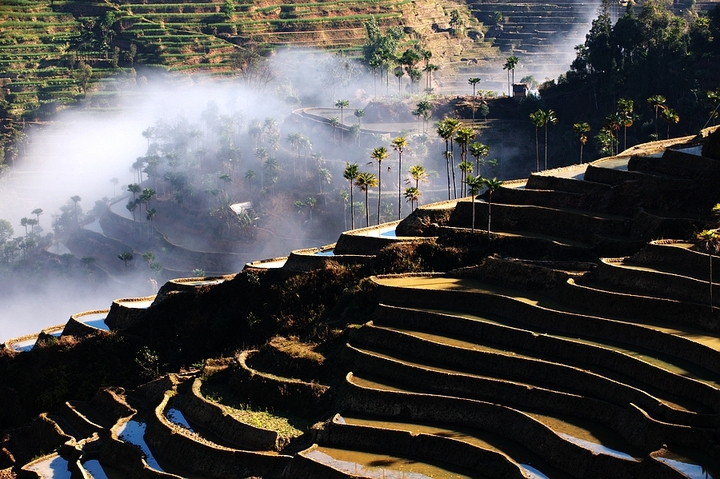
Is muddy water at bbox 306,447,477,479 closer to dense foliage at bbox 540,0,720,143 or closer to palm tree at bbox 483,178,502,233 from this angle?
palm tree at bbox 483,178,502,233

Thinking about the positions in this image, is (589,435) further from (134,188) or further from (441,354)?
(134,188)

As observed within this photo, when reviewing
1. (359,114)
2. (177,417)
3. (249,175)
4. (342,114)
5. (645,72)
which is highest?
(645,72)

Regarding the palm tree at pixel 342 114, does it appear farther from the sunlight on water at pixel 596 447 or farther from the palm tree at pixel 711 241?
the sunlight on water at pixel 596 447

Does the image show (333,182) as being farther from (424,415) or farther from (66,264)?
(424,415)

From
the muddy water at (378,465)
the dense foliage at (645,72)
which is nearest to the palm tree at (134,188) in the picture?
the dense foliage at (645,72)

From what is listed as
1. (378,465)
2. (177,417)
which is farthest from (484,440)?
(177,417)

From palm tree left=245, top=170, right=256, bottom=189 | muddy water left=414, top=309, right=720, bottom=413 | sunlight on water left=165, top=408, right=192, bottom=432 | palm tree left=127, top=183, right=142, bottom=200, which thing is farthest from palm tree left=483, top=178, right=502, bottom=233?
palm tree left=127, top=183, right=142, bottom=200

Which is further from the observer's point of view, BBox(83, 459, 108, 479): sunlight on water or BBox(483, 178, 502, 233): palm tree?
BBox(483, 178, 502, 233): palm tree

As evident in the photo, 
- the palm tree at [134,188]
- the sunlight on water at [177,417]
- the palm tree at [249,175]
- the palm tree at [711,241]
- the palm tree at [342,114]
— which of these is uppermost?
the palm tree at [711,241]

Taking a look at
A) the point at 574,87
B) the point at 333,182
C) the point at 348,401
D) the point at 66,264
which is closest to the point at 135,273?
the point at 66,264
